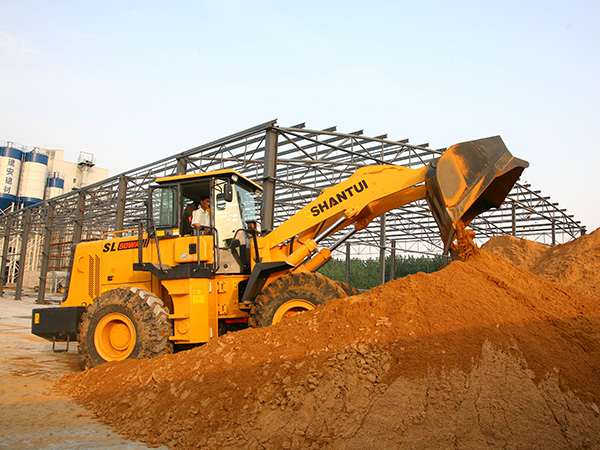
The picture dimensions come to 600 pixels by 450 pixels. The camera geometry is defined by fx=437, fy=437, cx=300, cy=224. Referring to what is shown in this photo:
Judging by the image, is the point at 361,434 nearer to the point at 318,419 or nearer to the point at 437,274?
the point at 318,419

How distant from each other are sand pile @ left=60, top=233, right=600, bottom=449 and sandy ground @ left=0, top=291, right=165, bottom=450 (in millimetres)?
229

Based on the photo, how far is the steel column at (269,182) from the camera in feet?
36.3

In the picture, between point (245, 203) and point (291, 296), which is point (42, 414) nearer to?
point (291, 296)

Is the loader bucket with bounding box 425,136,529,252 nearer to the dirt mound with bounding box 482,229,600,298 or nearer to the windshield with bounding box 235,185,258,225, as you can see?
the dirt mound with bounding box 482,229,600,298

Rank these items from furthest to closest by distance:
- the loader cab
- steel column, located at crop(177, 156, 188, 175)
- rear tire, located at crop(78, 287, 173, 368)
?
steel column, located at crop(177, 156, 188, 175) < the loader cab < rear tire, located at crop(78, 287, 173, 368)

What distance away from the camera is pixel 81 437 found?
422 cm

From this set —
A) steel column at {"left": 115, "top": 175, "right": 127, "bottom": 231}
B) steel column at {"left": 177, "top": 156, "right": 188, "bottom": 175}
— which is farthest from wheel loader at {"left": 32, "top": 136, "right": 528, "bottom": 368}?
steel column at {"left": 115, "top": 175, "right": 127, "bottom": 231}

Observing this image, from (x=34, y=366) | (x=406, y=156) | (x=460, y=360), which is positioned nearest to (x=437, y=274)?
(x=460, y=360)

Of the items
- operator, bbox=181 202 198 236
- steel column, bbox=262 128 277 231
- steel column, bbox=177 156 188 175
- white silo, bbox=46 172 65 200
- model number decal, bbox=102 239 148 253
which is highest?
white silo, bbox=46 172 65 200

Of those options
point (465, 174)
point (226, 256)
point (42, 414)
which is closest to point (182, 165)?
point (226, 256)

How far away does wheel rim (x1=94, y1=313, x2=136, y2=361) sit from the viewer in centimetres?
632

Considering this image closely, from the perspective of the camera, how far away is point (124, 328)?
251 inches

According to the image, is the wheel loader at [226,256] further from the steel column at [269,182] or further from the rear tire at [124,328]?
the steel column at [269,182]

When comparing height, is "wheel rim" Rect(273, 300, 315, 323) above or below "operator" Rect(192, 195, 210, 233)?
below
